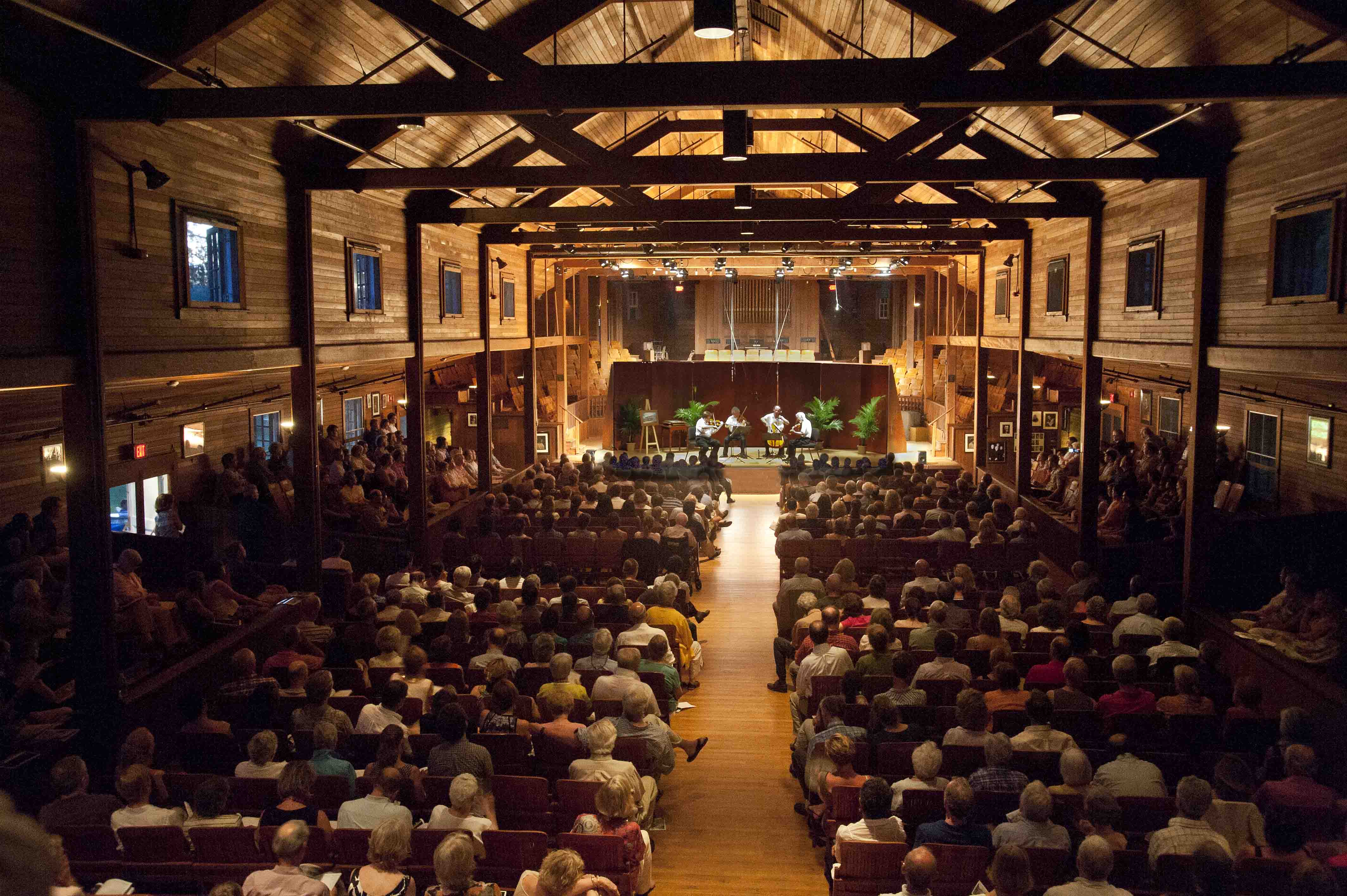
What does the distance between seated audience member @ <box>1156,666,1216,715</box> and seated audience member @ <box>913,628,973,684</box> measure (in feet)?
4.14

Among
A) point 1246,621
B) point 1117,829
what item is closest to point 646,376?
point 1246,621

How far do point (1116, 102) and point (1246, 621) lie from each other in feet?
17.0

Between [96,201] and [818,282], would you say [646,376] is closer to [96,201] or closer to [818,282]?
[818,282]

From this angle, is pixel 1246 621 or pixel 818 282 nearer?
pixel 1246 621

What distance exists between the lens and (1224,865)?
385cm

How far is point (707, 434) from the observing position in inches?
965

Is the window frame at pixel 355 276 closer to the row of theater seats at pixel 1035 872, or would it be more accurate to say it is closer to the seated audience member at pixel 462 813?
the seated audience member at pixel 462 813

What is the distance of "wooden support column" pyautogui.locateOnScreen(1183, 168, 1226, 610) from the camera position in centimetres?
920

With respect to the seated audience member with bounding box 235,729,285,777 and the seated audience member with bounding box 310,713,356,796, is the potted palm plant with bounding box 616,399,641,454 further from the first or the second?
the seated audience member with bounding box 235,729,285,777

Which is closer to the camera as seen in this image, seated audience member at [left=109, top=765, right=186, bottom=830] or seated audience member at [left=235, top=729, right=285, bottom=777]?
seated audience member at [left=109, top=765, right=186, bottom=830]

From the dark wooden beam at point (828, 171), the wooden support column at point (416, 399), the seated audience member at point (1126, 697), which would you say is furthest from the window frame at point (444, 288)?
the seated audience member at point (1126, 697)

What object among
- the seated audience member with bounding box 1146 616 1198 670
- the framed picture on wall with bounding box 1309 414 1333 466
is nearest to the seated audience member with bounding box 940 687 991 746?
the seated audience member with bounding box 1146 616 1198 670

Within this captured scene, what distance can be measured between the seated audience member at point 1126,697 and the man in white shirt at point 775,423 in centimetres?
1766

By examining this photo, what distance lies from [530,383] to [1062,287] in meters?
10.5
